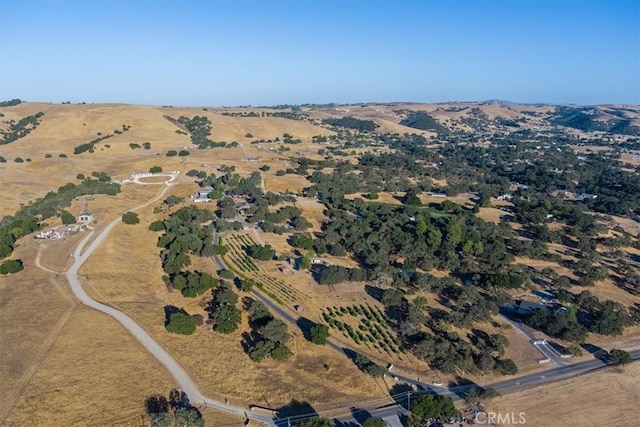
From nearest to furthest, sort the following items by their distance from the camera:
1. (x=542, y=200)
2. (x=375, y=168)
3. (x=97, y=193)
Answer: (x=97, y=193)
(x=542, y=200)
(x=375, y=168)

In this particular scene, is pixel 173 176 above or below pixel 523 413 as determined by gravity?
above

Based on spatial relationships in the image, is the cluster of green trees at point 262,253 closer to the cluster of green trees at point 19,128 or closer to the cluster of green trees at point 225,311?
the cluster of green trees at point 225,311

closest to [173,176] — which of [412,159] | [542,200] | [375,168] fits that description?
[375,168]

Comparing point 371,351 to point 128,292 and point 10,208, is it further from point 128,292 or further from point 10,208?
point 10,208

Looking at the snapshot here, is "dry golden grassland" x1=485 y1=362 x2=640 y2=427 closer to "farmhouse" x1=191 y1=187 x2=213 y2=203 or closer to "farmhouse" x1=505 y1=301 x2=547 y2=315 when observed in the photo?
"farmhouse" x1=505 y1=301 x2=547 y2=315

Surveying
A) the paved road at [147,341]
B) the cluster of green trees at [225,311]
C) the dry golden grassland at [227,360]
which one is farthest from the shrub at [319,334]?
the paved road at [147,341]
